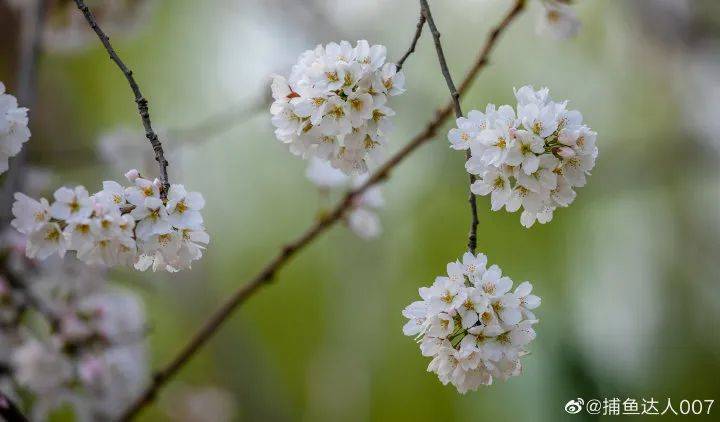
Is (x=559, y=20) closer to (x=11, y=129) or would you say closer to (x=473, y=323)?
(x=473, y=323)

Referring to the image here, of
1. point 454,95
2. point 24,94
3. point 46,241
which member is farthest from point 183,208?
point 24,94

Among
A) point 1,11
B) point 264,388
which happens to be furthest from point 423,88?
point 1,11

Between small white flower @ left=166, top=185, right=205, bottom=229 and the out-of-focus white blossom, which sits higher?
the out-of-focus white blossom

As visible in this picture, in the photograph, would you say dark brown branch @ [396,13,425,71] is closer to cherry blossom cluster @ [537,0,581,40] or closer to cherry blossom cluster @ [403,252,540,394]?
cherry blossom cluster @ [403,252,540,394]

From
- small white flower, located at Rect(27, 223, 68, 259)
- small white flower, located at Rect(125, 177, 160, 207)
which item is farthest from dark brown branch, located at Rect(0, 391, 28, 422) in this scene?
small white flower, located at Rect(125, 177, 160, 207)

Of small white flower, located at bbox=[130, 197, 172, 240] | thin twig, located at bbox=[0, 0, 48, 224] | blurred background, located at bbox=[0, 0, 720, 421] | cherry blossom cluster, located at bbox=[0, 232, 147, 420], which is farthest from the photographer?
blurred background, located at bbox=[0, 0, 720, 421]

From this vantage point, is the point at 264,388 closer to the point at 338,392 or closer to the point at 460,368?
the point at 338,392
